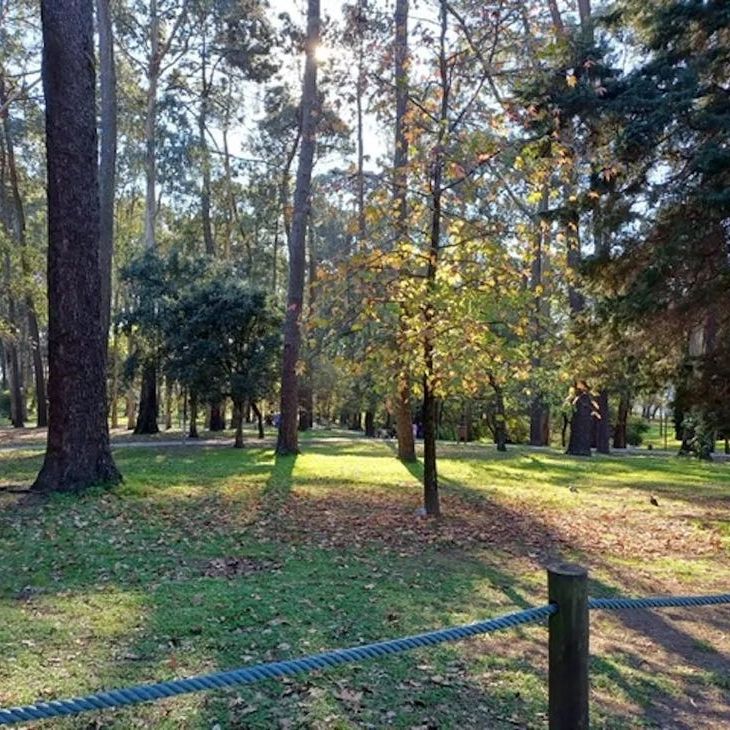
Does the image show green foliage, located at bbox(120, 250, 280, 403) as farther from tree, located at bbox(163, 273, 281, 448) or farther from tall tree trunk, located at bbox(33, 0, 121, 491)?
tall tree trunk, located at bbox(33, 0, 121, 491)

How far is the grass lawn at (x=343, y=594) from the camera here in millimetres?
3439

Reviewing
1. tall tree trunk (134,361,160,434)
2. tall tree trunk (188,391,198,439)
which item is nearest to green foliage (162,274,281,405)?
tall tree trunk (188,391,198,439)

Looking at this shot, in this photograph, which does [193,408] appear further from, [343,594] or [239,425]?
[343,594]

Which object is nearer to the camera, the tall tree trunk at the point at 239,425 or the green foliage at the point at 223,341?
the green foliage at the point at 223,341

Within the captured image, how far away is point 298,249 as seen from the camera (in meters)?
15.0

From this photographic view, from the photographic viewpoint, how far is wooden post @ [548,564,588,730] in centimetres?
242

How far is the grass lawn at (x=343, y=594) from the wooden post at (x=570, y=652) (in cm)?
96

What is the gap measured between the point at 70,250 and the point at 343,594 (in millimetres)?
5696

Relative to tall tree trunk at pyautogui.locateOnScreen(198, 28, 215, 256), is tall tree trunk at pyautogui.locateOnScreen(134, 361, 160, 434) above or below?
below

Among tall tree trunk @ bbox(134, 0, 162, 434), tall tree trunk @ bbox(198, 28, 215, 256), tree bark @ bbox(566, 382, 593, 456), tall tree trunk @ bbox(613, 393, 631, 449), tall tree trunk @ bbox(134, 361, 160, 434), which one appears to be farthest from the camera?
tall tree trunk @ bbox(613, 393, 631, 449)

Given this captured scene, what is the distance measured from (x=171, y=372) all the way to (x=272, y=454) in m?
3.91

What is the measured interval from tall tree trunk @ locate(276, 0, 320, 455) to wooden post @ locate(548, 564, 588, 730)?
1213cm

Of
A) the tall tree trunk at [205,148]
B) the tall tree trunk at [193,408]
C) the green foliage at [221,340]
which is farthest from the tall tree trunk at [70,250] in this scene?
the tall tree trunk at [205,148]

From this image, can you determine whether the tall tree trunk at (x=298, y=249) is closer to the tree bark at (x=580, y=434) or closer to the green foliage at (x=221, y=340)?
the green foliage at (x=221, y=340)
